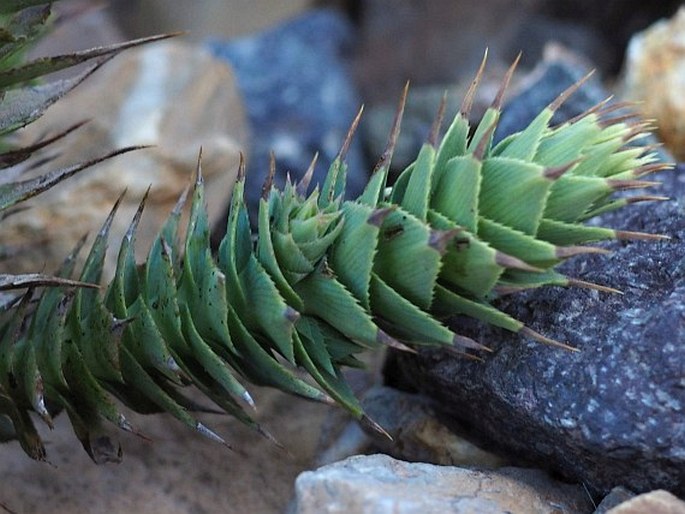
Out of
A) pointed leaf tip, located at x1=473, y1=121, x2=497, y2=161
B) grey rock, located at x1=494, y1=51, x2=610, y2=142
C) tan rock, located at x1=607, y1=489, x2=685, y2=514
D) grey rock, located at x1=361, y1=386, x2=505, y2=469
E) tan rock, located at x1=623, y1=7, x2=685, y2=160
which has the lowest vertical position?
grey rock, located at x1=361, y1=386, x2=505, y2=469

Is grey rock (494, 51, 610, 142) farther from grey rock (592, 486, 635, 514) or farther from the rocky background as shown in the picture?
grey rock (592, 486, 635, 514)

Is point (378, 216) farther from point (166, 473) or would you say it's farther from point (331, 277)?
point (166, 473)

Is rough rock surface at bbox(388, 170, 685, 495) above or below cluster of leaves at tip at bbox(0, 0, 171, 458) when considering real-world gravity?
below

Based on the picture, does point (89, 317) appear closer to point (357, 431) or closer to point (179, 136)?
point (357, 431)

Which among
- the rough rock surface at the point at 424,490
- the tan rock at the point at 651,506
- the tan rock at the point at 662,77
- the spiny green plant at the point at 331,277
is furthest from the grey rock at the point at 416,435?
the tan rock at the point at 662,77

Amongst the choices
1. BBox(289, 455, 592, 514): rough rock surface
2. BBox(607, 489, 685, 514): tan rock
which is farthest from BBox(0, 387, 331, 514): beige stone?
BBox(607, 489, 685, 514): tan rock

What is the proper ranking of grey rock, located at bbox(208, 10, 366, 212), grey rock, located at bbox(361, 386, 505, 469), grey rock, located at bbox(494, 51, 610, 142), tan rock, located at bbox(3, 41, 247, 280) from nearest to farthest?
grey rock, located at bbox(361, 386, 505, 469) → grey rock, located at bbox(494, 51, 610, 142) → tan rock, located at bbox(3, 41, 247, 280) → grey rock, located at bbox(208, 10, 366, 212)

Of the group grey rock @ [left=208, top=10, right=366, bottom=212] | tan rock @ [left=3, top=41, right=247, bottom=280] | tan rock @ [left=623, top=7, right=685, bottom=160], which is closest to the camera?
tan rock @ [left=3, top=41, right=247, bottom=280]
